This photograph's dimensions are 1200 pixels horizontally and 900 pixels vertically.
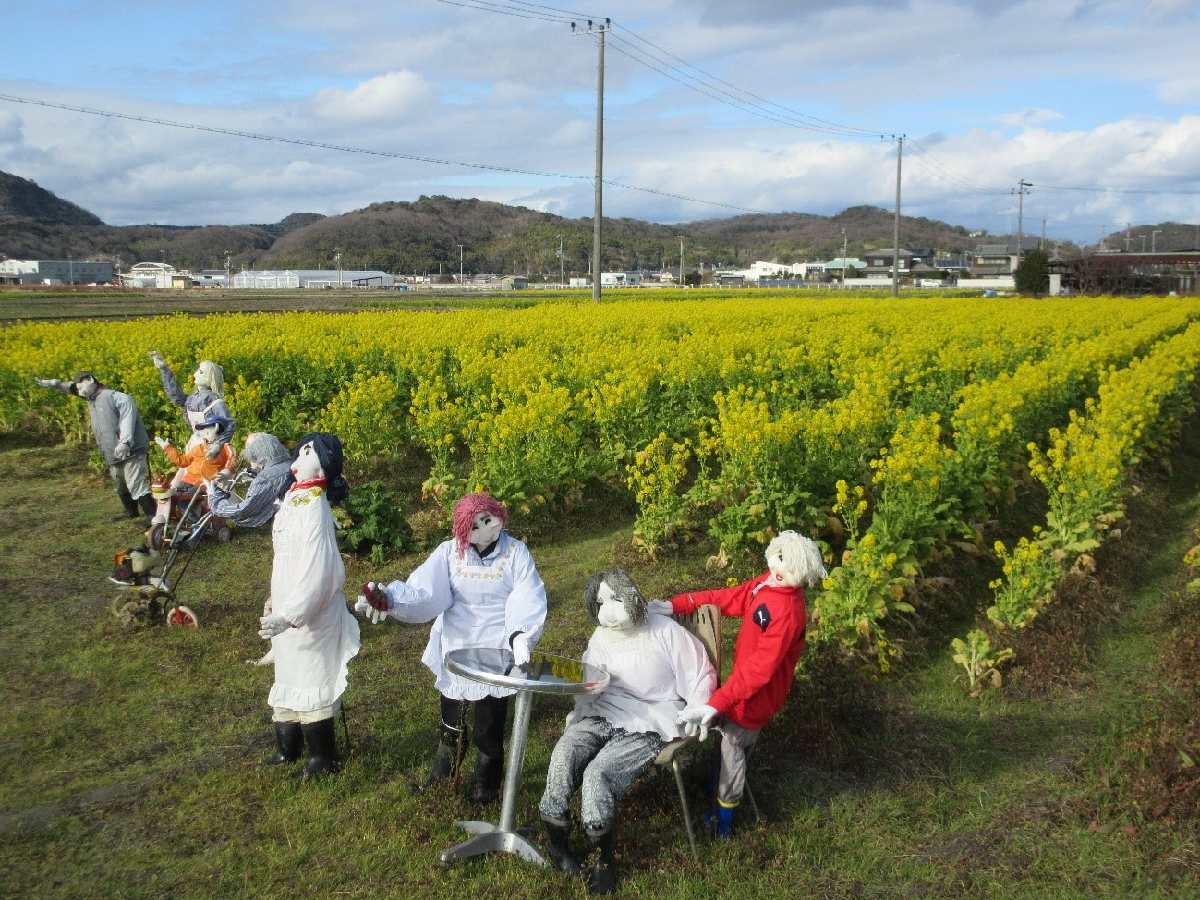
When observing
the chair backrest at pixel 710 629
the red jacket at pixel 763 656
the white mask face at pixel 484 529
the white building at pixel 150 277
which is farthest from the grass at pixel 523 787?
the white building at pixel 150 277

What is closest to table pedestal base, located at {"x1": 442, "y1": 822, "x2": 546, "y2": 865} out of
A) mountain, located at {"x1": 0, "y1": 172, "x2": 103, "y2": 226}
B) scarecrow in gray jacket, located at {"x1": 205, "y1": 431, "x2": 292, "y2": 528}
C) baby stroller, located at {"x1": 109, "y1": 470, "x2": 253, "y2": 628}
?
scarecrow in gray jacket, located at {"x1": 205, "y1": 431, "x2": 292, "y2": 528}

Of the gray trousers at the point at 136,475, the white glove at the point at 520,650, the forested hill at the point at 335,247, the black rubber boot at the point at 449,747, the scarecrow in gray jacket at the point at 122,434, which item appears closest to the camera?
the white glove at the point at 520,650

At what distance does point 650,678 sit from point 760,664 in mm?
457

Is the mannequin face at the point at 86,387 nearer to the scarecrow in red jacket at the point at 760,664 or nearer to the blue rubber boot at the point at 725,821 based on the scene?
the scarecrow in red jacket at the point at 760,664

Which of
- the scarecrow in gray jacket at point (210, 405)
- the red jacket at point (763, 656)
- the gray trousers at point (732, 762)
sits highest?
the scarecrow in gray jacket at point (210, 405)

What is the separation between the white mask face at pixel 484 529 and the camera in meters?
4.30

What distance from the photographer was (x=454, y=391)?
41.2ft

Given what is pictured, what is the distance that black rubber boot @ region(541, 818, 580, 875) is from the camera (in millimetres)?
3947

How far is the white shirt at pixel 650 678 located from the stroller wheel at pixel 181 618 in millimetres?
3777

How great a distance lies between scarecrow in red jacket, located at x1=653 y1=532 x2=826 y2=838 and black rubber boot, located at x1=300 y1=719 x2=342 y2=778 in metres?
1.79

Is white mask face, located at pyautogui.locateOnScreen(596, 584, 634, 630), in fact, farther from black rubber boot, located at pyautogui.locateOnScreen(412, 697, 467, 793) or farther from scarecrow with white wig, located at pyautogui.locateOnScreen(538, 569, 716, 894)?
black rubber boot, located at pyautogui.locateOnScreen(412, 697, 467, 793)

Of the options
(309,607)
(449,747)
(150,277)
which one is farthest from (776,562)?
(150,277)

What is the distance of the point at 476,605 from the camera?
14.5 feet

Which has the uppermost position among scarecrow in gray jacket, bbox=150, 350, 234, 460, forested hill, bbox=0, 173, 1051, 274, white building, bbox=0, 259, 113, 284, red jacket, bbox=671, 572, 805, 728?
forested hill, bbox=0, 173, 1051, 274
